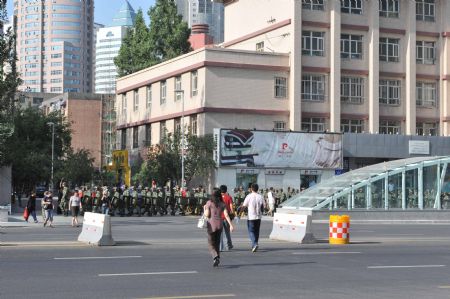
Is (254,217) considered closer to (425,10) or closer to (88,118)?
(425,10)

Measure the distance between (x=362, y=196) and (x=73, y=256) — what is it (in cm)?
2655

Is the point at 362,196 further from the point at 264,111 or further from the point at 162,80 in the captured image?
the point at 162,80

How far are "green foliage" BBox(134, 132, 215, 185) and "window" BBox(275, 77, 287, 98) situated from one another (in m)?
6.94

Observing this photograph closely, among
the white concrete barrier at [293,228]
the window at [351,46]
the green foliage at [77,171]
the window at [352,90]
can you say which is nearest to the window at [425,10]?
the window at [351,46]

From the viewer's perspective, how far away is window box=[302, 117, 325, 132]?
2527 inches

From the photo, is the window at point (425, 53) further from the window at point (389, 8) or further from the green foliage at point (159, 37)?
the green foliage at point (159, 37)

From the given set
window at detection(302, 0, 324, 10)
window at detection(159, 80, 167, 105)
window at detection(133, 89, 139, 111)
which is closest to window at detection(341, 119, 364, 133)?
window at detection(302, 0, 324, 10)

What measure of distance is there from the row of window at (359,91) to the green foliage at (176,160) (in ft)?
31.6

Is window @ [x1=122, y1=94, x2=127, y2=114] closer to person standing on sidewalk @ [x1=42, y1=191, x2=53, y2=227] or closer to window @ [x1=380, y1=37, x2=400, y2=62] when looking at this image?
window @ [x1=380, y1=37, x2=400, y2=62]

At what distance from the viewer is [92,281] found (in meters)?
15.2

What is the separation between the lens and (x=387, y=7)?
67.2 m

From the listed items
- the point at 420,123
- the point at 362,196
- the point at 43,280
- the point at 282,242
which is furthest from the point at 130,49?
the point at 43,280

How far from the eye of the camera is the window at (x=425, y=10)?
224 ft

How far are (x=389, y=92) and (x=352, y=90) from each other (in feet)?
11.8
